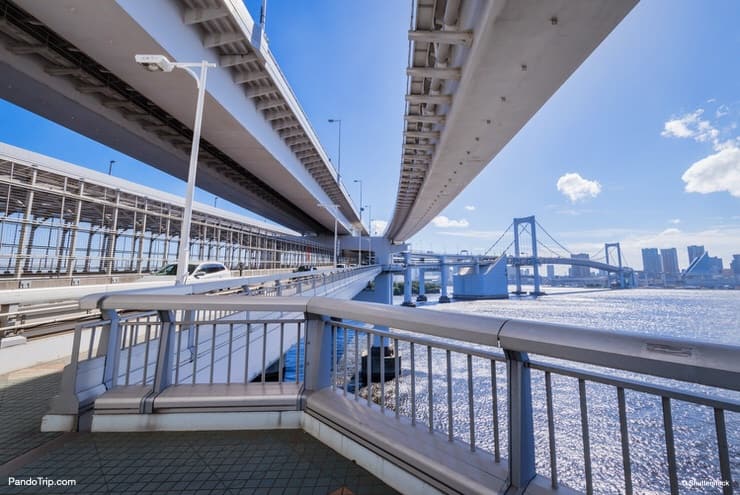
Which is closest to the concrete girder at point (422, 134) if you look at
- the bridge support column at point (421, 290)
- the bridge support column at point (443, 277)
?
the bridge support column at point (421, 290)

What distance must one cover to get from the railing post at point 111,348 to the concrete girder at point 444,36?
6182mm

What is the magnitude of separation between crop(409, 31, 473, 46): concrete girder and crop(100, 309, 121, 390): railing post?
20.3ft

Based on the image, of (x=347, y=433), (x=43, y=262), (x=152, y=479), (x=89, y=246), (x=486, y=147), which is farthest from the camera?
(x=89, y=246)

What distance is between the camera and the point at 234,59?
8.41 meters

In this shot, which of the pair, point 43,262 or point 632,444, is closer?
point 632,444

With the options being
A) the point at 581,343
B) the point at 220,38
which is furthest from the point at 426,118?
the point at 581,343

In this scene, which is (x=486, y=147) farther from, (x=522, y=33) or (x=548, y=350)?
(x=548, y=350)

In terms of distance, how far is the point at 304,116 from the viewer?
13.1 meters

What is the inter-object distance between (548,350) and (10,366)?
20.1 feet

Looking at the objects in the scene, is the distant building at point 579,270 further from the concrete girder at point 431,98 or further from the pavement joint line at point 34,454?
the pavement joint line at point 34,454

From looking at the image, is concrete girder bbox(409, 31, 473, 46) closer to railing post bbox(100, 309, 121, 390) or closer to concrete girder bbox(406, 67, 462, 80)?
concrete girder bbox(406, 67, 462, 80)

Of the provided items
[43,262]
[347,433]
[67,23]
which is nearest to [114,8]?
[67,23]

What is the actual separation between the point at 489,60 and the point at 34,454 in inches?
296

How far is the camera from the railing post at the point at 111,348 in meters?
2.33
